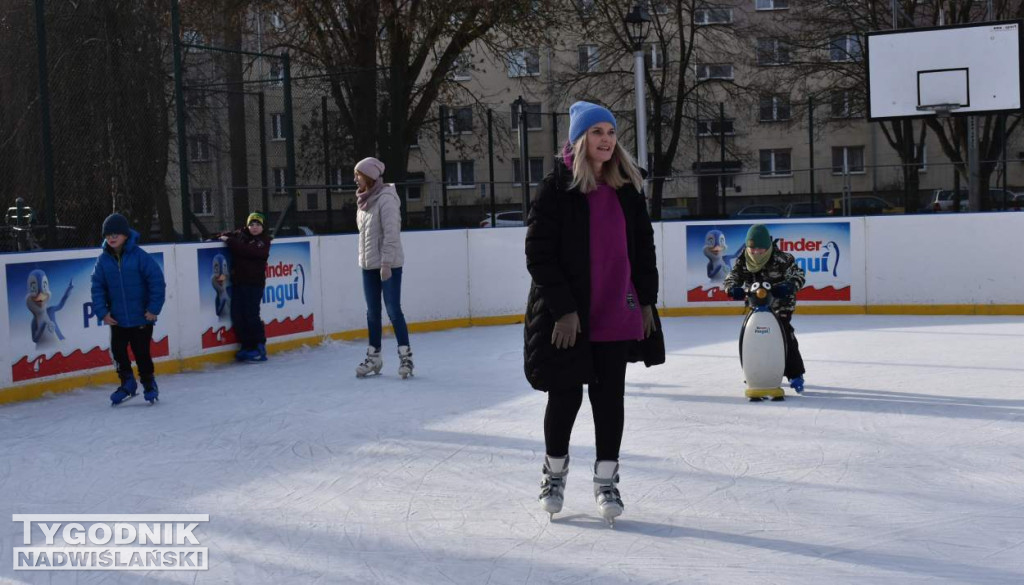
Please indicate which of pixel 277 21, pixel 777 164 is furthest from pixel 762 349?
pixel 277 21

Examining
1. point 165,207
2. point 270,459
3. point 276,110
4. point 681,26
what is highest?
point 681,26

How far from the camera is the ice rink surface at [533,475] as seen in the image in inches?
180

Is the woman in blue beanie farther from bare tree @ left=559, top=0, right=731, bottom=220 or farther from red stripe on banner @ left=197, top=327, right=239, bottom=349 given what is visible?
bare tree @ left=559, top=0, right=731, bottom=220

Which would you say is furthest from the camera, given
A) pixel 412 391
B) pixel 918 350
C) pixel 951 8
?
pixel 951 8

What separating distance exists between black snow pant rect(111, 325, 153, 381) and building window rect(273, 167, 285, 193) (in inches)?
211

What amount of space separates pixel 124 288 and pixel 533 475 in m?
3.93

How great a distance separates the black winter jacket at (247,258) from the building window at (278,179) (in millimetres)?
2196

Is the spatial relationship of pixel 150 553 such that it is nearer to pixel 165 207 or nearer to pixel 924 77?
pixel 165 207

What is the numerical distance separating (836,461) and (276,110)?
9.51 metres

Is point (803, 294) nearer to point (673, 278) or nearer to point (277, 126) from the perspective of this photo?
point (673, 278)

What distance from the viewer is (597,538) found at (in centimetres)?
490

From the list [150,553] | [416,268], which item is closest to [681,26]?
[416,268]

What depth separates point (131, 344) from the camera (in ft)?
29.0

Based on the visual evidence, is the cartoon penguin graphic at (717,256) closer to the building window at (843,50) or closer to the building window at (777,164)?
the building window at (777,164)
